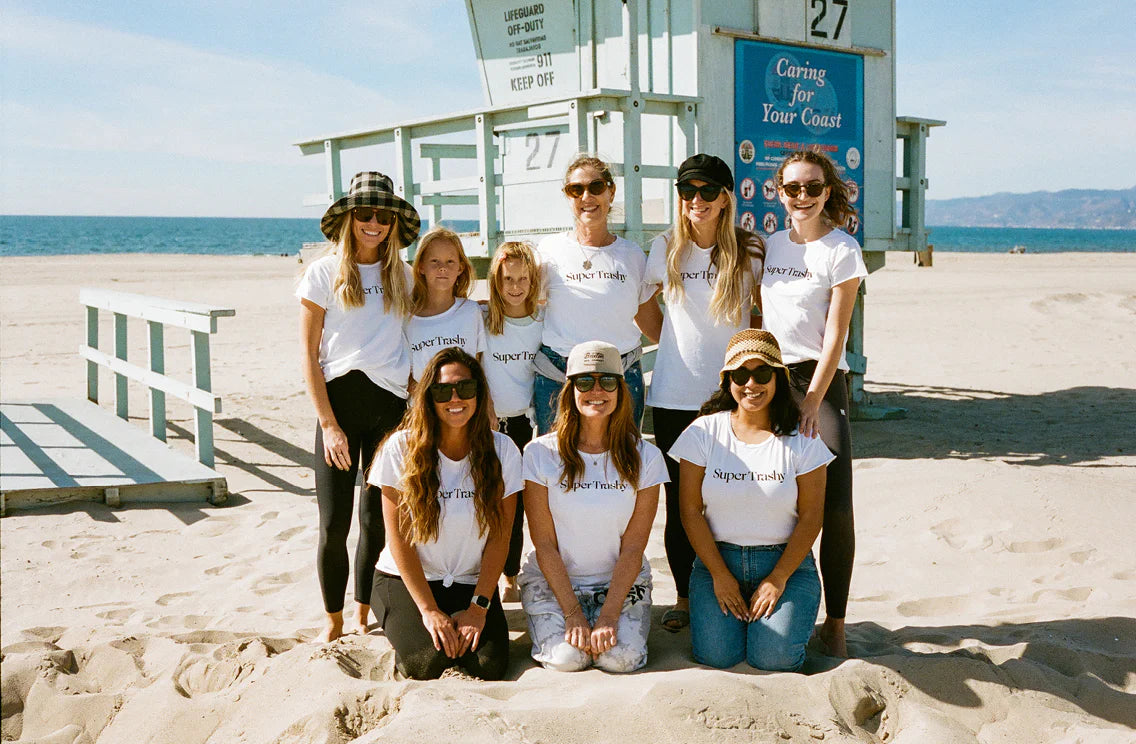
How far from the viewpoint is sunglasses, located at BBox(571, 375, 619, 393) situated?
12.2 feet

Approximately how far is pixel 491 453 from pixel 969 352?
12.2m

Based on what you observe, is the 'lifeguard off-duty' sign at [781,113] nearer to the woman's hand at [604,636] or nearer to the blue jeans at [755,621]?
the blue jeans at [755,621]

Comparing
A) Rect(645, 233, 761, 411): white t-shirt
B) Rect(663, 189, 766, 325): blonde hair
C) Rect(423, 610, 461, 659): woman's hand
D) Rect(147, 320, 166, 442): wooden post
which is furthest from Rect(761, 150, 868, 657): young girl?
Rect(147, 320, 166, 442): wooden post

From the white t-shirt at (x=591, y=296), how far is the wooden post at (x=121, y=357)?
606cm

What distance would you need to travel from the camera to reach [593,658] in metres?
3.64

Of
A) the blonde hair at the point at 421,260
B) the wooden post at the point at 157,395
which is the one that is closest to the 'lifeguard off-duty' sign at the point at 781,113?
the blonde hair at the point at 421,260

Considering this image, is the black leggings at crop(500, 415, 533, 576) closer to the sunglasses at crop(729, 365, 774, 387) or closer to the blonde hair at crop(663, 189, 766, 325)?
the blonde hair at crop(663, 189, 766, 325)

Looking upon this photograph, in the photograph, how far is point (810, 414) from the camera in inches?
151

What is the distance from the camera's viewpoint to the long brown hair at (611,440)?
3781 mm

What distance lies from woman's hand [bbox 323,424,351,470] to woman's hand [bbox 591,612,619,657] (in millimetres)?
1212

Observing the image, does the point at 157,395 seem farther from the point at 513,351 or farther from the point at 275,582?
the point at 513,351

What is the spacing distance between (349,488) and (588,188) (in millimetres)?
1576

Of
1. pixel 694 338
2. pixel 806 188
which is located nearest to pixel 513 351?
pixel 694 338

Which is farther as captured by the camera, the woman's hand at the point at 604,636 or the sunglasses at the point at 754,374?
the sunglasses at the point at 754,374
